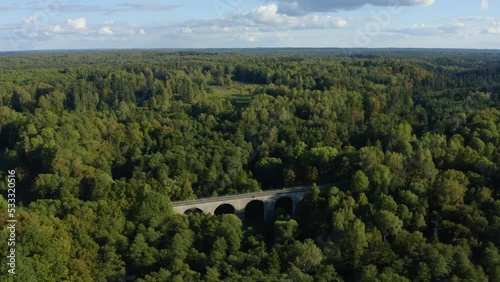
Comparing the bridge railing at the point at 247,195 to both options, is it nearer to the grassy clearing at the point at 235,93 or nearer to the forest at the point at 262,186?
the forest at the point at 262,186

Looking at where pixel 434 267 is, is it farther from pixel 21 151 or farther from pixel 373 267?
pixel 21 151

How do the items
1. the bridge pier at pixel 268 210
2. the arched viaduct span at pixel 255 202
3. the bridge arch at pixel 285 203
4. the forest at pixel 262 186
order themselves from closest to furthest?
the forest at pixel 262 186
the arched viaduct span at pixel 255 202
the bridge pier at pixel 268 210
the bridge arch at pixel 285 203

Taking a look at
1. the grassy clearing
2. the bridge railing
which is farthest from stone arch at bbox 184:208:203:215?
the grassy clearing

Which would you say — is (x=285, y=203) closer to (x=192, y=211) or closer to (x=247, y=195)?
(x=247, y=195)

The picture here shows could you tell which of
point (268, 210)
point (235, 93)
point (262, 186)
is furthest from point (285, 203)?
point (235, 93)

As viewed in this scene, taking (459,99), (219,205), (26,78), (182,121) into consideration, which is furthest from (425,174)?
(26,78)

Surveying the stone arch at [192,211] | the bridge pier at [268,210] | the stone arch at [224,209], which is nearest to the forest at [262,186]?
the bridge pier at [268,210]

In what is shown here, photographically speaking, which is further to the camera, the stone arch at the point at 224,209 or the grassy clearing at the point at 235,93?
the grassy clearing at the point at 235,93

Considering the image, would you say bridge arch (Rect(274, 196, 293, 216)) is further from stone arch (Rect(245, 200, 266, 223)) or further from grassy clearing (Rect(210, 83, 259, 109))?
grassy clearing (Rect(210, 83, 259, 109))
